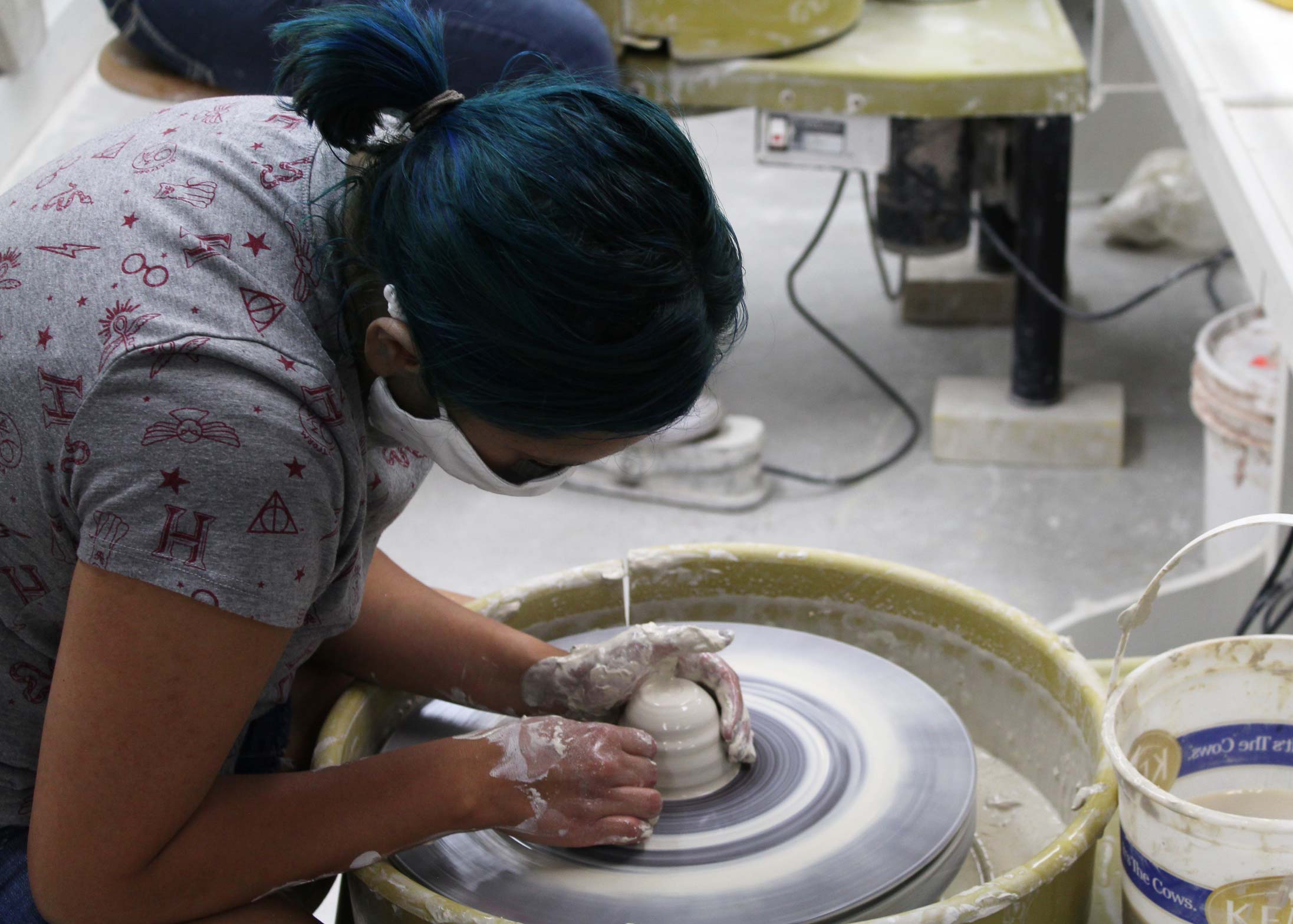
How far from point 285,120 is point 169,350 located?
303 mm

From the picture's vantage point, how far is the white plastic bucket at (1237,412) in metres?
2.06

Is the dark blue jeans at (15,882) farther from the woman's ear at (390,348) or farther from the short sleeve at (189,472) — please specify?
the woman's ear at (390,348)

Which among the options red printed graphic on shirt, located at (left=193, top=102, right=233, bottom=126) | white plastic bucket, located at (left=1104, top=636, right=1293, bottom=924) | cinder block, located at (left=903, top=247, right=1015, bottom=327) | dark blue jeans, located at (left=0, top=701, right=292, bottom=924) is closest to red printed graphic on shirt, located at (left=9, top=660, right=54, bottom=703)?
dark blue jeans, located at (left=0, top=701, right=292, bottom=924)

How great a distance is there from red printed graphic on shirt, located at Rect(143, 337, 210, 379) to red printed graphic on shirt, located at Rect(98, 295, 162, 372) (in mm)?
17

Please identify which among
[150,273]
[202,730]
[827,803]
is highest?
[150,273]

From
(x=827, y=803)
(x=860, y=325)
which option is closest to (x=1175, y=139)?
(x=860, y=325)

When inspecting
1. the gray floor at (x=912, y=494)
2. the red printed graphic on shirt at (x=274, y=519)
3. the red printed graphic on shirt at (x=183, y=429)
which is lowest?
the gray floor at (x=912, y=494)

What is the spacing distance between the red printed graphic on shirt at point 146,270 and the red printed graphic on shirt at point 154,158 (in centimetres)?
10

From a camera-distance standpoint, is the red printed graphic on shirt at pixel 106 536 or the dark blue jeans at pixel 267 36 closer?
the red printed graphic on shirt at pixel 106 536

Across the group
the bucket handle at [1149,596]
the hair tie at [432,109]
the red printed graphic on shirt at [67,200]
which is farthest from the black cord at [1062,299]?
the red printed graphic on shirt at [67,200]

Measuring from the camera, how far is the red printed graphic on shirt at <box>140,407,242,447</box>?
2.89 feet

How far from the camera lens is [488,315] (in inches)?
35.0

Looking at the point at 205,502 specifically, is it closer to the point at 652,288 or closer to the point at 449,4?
the point at 652,288

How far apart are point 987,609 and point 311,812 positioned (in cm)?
73
